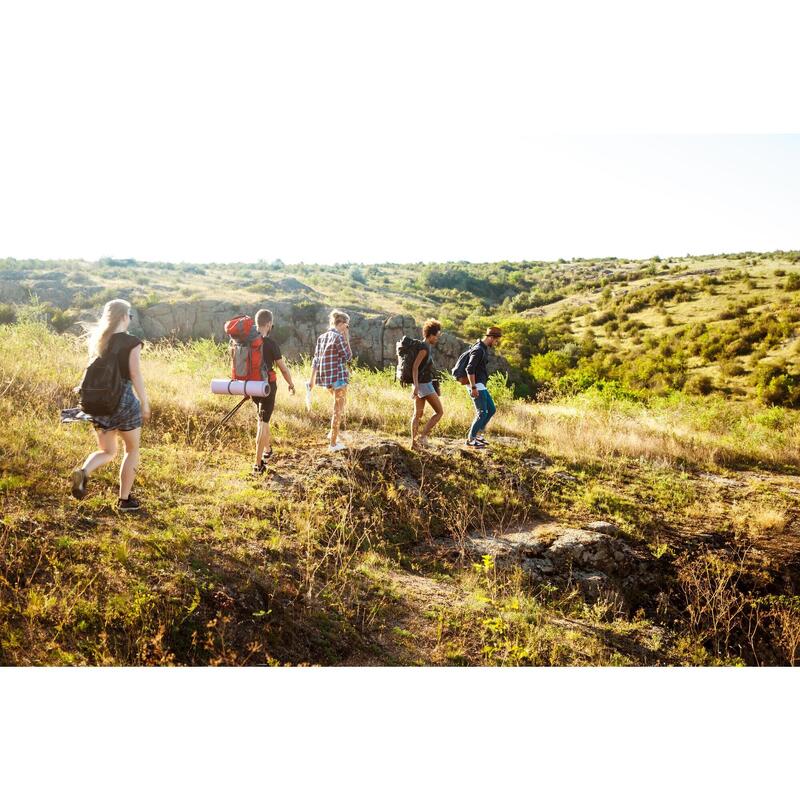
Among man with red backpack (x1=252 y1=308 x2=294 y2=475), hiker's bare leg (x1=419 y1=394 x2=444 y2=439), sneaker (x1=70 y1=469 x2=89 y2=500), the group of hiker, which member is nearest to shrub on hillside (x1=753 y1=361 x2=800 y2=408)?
the group of hiker

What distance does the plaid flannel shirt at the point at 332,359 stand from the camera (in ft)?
19.1

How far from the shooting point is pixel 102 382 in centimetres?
370

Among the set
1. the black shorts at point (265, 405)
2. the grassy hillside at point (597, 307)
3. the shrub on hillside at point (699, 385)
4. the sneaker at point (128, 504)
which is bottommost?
the sneaker at point (128, 504)

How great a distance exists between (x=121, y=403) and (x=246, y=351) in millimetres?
1446

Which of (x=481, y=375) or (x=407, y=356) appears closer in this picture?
(x=407, y=356)

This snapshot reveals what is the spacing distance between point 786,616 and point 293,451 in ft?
16.1

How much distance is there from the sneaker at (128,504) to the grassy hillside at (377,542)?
0.08m

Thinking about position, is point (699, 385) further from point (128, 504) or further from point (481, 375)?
point (128, 504)

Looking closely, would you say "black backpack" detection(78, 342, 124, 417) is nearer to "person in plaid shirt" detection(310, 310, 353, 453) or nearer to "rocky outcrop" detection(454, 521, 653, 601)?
"person in plaid shirt" detection(310, 310, 353, 453)

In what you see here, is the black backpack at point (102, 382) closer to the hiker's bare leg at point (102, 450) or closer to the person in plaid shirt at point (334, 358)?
the hiker's bare leg at point (102, 450)

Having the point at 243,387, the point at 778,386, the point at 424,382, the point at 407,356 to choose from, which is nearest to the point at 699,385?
the point at 778,386

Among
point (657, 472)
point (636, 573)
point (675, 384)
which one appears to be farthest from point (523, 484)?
point (675, 384)

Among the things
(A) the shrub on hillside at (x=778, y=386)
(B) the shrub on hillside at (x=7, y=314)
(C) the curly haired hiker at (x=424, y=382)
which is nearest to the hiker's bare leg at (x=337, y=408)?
(C) the curly haired hiker at (x=424, y=382)

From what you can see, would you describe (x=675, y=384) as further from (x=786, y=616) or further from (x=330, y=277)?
(x=330, y=277)
